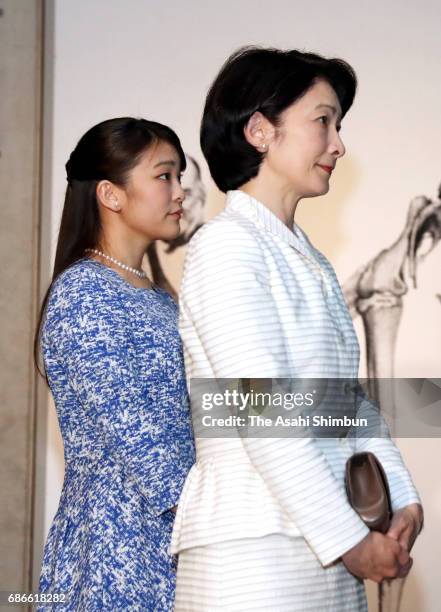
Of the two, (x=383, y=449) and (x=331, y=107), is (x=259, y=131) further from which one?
(x=383, y=449)

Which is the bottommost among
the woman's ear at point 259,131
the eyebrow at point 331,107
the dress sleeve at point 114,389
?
the dress sleeve at point 114,389

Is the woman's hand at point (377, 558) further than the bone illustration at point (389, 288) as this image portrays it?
No

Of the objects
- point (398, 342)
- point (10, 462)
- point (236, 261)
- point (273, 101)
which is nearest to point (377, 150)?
point (398, 342)

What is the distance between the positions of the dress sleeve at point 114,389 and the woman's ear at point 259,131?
0.52 m

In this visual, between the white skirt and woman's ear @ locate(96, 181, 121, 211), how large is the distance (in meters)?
1.10

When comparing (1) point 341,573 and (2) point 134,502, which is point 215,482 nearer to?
(1) point 341,573

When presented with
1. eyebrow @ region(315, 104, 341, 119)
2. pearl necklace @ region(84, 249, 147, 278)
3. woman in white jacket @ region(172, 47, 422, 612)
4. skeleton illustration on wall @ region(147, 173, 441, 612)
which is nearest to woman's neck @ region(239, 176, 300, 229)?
woman in white jacket @ region(172, 47, 422, 612)

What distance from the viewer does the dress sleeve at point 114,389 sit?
6.10ft

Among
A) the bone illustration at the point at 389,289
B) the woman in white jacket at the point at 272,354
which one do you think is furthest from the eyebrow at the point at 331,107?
the bone illustration at the point at 389,289

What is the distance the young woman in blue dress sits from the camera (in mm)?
1856

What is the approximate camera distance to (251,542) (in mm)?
1384

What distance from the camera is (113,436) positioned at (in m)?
1.88

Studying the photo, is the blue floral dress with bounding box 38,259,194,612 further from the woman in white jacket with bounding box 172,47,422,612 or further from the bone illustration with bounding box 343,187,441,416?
the bone illustration with bounding box 343,187,441,416

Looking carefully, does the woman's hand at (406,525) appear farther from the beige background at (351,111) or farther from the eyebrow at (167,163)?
the beige background at (351,111)
